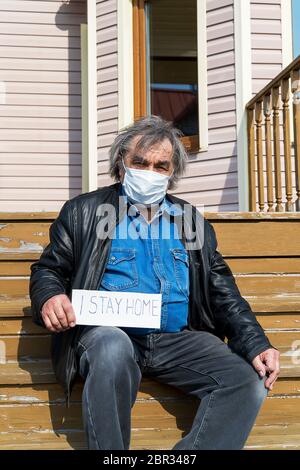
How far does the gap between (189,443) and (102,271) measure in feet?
2.15

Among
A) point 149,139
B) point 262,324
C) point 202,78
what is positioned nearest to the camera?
point 149,139

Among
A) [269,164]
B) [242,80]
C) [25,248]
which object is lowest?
[25,248]

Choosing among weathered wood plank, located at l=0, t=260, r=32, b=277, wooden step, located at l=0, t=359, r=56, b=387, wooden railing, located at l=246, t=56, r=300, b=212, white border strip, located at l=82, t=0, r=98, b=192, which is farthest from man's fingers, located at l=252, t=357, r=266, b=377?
white border strip, located at l=82, t=0, r=98, b=192

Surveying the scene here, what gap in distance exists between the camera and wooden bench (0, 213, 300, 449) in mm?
2381

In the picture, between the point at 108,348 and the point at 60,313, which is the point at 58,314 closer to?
the point at 60,313

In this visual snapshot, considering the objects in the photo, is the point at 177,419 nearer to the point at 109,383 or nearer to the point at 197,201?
the point at 109,383

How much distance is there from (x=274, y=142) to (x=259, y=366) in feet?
9.40

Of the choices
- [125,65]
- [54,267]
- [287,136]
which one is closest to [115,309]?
[54,267]

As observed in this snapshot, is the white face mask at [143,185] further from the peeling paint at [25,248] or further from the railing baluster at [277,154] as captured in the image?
the railing baluster at [277,154]

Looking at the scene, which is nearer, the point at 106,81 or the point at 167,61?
the point at 106,81

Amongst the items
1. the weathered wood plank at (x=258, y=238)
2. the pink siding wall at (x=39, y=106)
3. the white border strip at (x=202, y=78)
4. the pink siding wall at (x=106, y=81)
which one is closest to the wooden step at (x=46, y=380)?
the weathered wood plank at (x=258, y=238)

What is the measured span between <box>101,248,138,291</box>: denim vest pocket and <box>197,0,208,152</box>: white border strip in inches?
135

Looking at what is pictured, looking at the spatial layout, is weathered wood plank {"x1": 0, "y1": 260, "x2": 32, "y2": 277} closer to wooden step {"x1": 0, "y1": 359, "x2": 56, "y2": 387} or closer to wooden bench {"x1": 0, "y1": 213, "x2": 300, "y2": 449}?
wooden bench {"x1": 0, "y1": 213, "x2": 300, "y2": 449}

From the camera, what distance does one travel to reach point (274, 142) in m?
Result: 4.83
